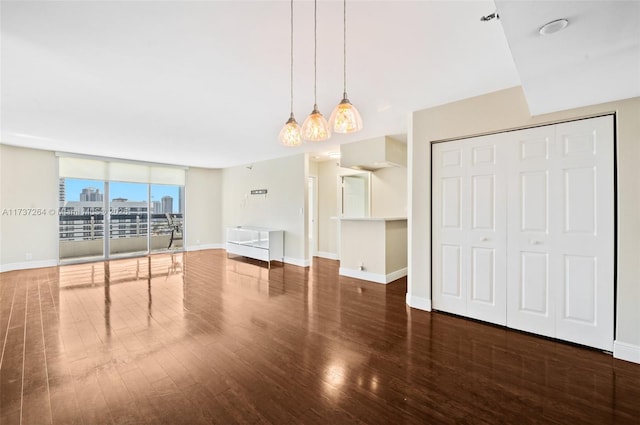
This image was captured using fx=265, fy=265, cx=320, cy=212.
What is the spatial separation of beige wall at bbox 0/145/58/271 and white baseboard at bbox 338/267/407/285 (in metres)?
6.55

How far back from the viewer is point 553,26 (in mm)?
1376

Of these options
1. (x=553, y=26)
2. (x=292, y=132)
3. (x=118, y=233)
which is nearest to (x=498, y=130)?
(x=553, y=26)

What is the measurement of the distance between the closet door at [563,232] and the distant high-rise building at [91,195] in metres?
8.57

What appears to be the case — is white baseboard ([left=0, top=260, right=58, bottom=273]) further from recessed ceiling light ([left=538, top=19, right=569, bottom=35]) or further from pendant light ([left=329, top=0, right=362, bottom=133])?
recessed ceiling light ([left=538, top=19, right=569, bottom=35])

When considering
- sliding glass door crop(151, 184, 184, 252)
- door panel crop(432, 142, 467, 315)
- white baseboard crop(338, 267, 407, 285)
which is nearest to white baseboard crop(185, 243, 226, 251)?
sliding glass door crop(151, 184, 184, 252)

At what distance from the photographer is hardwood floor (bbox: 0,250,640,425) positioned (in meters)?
1.70

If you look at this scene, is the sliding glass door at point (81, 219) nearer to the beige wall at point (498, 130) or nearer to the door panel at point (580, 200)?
the beige wall at point (498, 130)

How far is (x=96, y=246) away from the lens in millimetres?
6684

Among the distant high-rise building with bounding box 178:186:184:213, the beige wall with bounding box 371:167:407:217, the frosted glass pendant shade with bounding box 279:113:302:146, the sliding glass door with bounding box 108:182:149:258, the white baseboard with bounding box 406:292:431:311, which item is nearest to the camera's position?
the frosted glass pendant shade with bounding box 279:113:302:146

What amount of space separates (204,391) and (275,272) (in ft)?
11.9

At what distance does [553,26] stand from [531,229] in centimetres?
210

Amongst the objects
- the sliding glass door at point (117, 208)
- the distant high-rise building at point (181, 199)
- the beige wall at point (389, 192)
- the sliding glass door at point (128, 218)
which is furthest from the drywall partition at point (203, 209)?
the beige wall at point (389, 192)

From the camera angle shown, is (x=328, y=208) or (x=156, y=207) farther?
(x=156, y=207)

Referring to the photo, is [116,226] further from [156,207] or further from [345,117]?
[345,117]
